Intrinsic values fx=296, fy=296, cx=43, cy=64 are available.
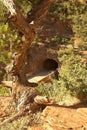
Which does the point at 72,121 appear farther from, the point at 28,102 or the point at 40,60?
the point at 40,60

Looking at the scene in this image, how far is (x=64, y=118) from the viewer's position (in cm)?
680

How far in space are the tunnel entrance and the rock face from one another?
18280 millimetres

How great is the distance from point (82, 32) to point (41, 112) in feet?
58.7

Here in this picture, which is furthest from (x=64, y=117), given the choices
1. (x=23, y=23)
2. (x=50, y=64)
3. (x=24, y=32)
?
(x=50, y=64)

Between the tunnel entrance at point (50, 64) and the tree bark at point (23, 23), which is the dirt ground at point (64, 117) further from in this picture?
the tunnel entrance at point (50, 64)

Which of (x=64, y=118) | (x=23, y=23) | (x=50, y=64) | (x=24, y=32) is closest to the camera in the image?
(x=64, y=118)

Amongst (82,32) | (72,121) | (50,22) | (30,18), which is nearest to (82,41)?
(82,32)

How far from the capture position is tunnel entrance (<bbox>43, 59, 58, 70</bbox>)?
25533 millimetres

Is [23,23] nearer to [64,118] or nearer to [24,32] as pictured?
[24,32]

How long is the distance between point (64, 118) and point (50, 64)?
62.2ft

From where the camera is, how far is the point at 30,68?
23531 mm

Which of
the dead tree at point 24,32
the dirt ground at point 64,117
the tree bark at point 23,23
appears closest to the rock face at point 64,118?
the dirt ground at point 64,117

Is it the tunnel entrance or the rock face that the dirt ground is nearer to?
the rock face

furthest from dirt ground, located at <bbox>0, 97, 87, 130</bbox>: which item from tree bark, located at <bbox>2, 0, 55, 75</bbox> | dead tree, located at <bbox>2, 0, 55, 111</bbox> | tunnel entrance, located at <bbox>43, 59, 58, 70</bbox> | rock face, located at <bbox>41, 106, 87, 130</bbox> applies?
tunnel entrance, located at <bbox>43, 59, 58, 70</bbox>
